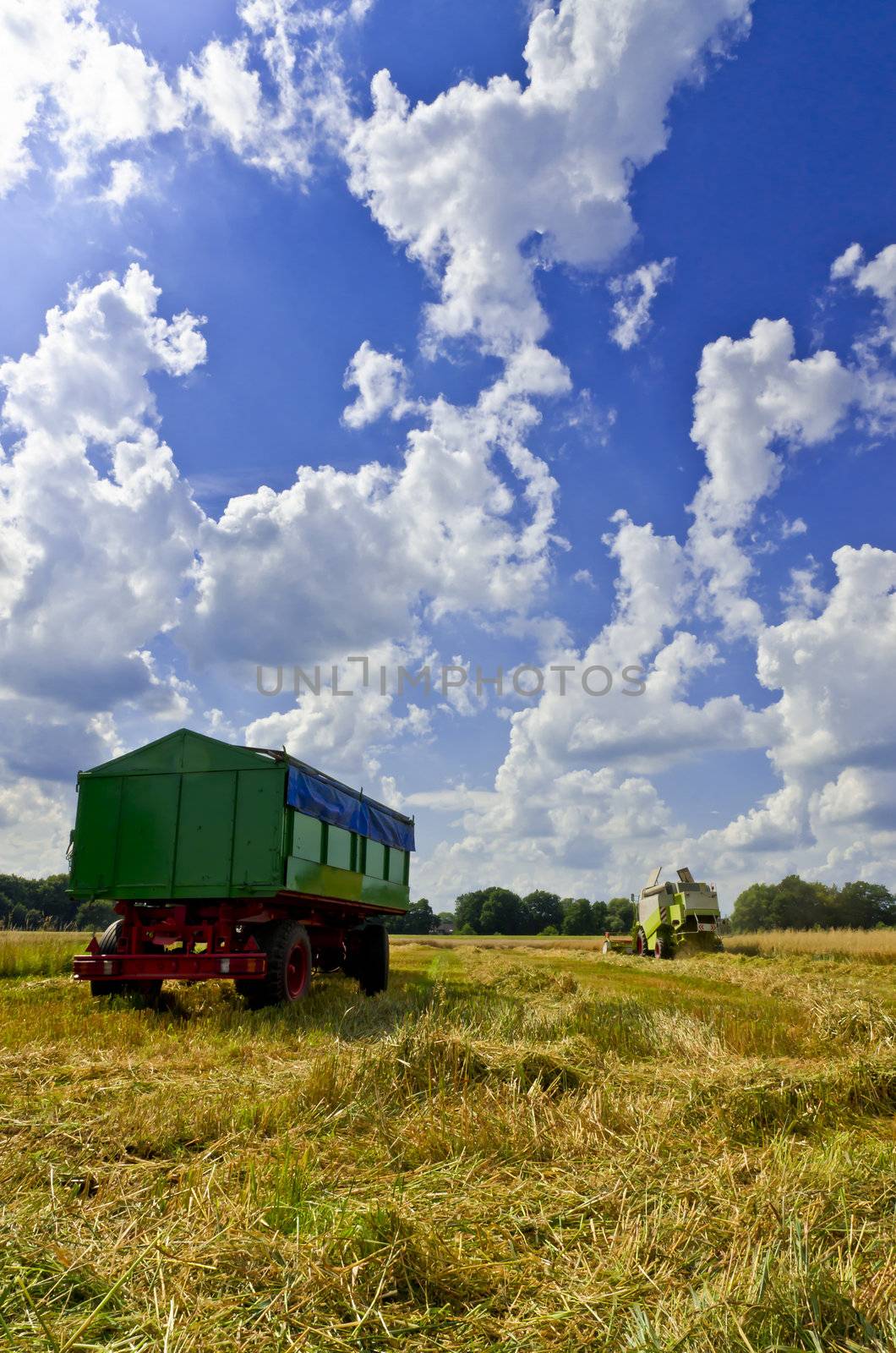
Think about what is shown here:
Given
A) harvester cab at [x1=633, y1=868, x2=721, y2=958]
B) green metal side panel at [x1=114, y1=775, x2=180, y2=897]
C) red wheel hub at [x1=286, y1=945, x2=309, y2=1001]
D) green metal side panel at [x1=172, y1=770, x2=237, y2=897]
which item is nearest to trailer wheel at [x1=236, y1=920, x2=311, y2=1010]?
red wheel hub at [x1=286, y1=945, x2=309, y2=1001]

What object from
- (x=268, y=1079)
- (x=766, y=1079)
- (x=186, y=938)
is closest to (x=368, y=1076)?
(x=268, y=1079)

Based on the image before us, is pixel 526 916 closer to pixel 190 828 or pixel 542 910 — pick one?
pixel 542 910

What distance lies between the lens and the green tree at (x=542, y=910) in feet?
342

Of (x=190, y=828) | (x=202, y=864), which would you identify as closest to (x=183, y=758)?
(x=190, y=828)

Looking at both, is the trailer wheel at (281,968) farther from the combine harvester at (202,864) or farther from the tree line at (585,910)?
the tree line at (585,910)

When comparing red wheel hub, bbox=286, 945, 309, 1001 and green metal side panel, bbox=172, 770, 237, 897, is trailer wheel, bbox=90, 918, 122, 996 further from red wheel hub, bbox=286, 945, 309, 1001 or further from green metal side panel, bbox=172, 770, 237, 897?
red wheel hub, bbox=286, 945, 309, 1001

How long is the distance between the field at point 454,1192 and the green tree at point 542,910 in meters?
100

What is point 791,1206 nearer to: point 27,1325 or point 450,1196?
point 450,1196

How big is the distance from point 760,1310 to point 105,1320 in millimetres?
2200

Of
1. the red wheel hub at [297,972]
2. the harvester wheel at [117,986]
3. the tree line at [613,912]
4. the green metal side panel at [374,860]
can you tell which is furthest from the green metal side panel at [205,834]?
the tree line at [613,912]

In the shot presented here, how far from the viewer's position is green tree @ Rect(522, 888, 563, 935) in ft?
342

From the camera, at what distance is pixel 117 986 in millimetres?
11930

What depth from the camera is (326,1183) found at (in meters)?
3.93

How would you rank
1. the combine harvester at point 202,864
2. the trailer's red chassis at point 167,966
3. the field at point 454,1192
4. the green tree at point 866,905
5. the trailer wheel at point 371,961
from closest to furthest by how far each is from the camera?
the field at point 454,1192
the trailer's red chassis at point 167,966
the combine harvester at point 202,864
the trailer wheel at point 371,961
the green tree at point 866,905
